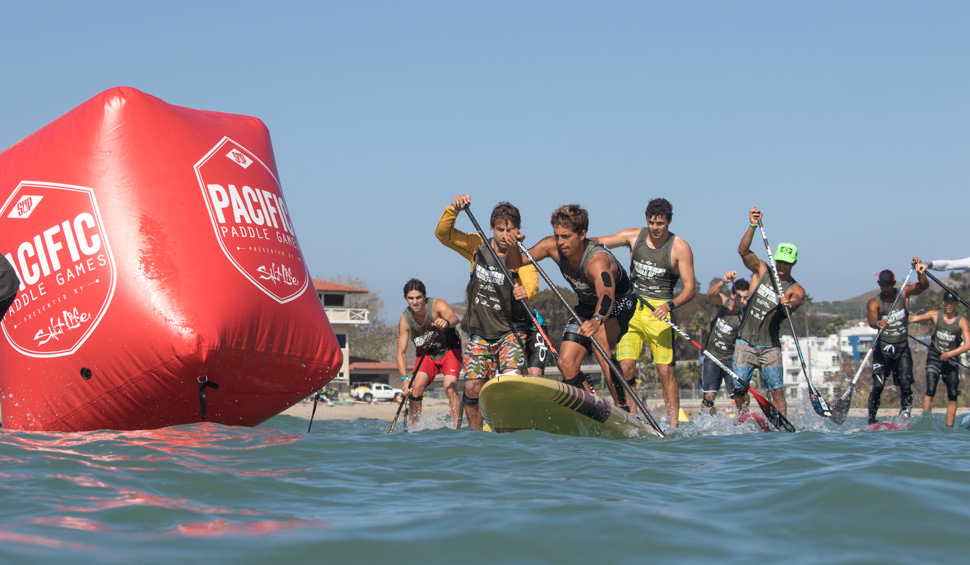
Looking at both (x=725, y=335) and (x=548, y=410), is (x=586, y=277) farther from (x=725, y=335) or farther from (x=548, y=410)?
(x=725, y=335)

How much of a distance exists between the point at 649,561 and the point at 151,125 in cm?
Answer: 517

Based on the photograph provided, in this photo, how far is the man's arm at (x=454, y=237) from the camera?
779 centimetres

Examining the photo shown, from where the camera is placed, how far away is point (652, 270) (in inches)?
311

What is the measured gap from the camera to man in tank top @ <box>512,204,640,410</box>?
6648mm

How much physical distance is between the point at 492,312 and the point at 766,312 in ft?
10.6

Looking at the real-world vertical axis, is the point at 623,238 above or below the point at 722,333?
above

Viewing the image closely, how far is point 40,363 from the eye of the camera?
240 inches

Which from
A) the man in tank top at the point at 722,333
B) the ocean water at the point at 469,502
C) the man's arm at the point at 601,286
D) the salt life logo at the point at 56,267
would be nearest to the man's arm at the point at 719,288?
the man in tank top at the point at 722,333

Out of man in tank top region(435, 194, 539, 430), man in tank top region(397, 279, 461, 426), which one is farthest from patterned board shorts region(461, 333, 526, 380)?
man in tank top region(397, 279, 461, 426)

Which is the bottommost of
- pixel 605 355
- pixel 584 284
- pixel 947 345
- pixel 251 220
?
pixel 605 355

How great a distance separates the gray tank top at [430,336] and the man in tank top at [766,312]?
9.79ft

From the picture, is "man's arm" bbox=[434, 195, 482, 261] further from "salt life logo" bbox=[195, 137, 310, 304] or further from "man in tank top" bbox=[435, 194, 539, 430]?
"salt life logo" bbox=[195, 137, 310, 304]

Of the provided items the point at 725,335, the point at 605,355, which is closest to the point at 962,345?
the point at 725,335

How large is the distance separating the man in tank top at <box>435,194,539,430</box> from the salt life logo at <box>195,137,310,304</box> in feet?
4.87
